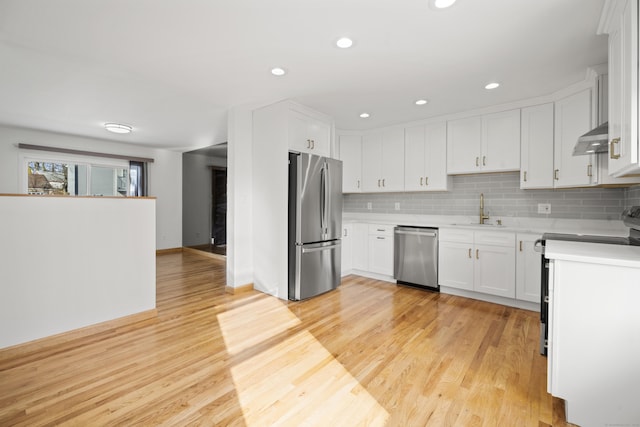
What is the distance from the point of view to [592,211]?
10.5 feet

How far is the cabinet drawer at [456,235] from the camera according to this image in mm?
3545

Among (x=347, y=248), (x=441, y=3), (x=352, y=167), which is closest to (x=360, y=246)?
(x=347, y=248)

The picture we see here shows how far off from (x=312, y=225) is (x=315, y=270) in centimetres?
56

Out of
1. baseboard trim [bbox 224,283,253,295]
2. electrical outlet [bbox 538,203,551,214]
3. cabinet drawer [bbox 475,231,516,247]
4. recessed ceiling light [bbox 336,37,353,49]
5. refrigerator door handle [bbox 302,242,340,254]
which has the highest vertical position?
recessed ceiling light [bbox 336,37,353,49]

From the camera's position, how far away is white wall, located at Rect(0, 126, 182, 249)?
16.2 feet

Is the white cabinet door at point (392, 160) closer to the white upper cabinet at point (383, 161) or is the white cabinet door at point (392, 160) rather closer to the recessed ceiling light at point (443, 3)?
the white upper cabinet at point (383, 161)

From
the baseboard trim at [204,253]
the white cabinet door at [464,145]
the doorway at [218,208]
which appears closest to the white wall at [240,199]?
the baseboard trim at [204,253]

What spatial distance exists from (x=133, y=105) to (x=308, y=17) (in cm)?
302

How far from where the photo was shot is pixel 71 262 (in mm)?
2457

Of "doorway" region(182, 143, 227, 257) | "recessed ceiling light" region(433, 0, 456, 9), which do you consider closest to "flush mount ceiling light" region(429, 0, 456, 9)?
"recessed ceiling light" region(433, 0, 456, 9)

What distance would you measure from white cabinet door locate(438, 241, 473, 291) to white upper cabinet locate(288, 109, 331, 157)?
6.57ft

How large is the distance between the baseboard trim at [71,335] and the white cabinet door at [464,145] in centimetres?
397

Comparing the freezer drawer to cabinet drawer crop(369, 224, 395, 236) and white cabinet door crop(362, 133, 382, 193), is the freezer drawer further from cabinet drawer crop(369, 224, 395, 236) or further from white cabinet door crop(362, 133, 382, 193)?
white cabinet door crop(362, 133, 382, 193)

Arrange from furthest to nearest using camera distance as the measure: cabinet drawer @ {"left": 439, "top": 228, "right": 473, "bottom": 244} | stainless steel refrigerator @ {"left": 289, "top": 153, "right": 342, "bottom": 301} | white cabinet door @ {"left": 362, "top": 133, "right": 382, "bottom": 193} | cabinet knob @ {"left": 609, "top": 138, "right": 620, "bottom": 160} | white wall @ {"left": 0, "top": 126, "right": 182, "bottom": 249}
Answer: white wall @ {"left": 0, "top": 126, "right": 182, "bottom": 249}
white cabinet door @ {"left": 362, "top": 133, "right": 382, "bottom": 193}
cabinet drawer @ {"left": 439, "top": 228, "right": 473, "bottom": 244}
stainless steel refrigerator @ {"left": 289, "top": 153, "right": 342, "bottom": 301}
cabinet knob @ {"left": 609, "top": 138, "right": 620, "bottom": 160}
